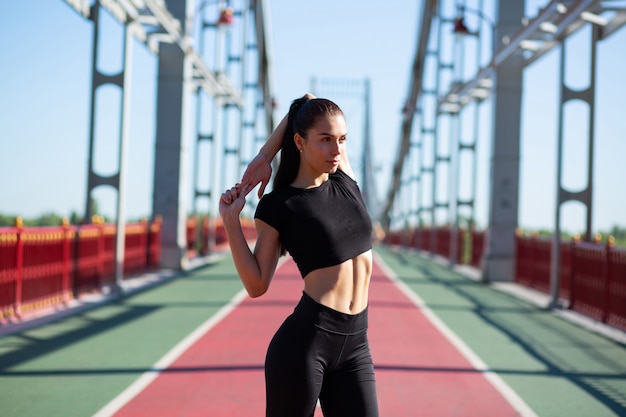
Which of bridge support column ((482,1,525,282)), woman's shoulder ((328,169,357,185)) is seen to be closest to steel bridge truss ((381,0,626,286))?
bridge support column ((482,1,525,282))

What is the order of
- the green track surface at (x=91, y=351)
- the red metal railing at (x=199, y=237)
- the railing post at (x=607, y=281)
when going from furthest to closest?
1. the red metal railing at (x=199, y=237)
2. the railing post at (x=607, y=281)
3. the green track surface at (x=91, y=351)

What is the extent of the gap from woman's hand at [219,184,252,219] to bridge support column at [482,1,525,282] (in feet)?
54.3

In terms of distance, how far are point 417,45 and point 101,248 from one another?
28838 millimetres

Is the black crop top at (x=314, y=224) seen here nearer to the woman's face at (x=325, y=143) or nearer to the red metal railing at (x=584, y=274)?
the woman's face at (x=325, y=143)

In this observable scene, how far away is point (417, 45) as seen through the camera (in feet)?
132

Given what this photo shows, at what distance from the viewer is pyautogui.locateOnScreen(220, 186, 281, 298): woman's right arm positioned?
2.71m

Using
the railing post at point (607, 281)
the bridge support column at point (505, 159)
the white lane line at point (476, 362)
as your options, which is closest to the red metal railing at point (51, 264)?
the white lane line at point (476, 362)

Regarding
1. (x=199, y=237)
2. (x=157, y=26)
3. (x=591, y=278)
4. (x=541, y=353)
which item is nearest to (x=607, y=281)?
(x=591, y=278)

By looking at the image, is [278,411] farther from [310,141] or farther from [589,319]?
[589,319]

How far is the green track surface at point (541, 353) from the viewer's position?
21.8ft

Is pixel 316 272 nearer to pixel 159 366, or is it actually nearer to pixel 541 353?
pixel 159 366

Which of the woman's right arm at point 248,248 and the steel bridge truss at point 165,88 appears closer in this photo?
the woman's right arm at point 248,248

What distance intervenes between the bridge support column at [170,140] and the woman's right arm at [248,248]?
57.3 ft

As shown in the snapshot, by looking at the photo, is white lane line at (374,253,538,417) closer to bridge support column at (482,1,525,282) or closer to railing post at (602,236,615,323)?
railing post at (602,236,615,323)
